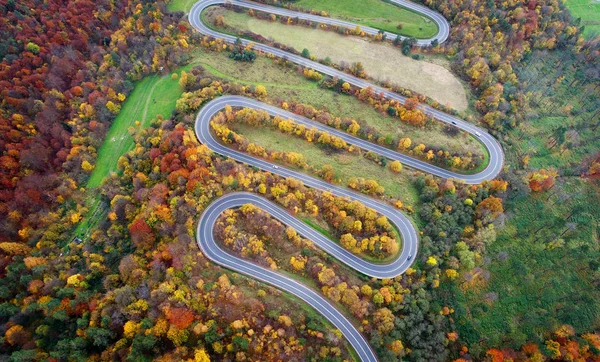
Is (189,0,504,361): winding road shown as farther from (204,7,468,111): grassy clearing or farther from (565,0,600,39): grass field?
(565,0,600,39): grass field

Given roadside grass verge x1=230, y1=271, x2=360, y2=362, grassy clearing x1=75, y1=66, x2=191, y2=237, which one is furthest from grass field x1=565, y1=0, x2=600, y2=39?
grassy clearing x1=75, y1=66, x2=191, y2=237

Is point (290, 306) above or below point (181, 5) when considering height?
below

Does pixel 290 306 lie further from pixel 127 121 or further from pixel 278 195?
pixel 127 121

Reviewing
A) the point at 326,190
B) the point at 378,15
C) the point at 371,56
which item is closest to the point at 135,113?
the point at 326,190

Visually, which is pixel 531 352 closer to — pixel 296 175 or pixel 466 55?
pixel 296 175

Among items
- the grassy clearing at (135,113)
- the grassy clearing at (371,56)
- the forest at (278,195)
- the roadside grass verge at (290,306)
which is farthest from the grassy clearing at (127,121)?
the roadside grass verge at (290,306)

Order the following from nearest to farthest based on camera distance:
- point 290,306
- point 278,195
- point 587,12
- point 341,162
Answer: point 290,306
point 278,195
point 341,162
point 587,12

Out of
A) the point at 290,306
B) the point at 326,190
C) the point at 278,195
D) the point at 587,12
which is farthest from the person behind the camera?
the point at 587,12
